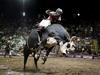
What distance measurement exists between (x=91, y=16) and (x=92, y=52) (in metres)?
8.43

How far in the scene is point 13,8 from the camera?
29.9 metres

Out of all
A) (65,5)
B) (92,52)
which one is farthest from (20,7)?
(92,52)

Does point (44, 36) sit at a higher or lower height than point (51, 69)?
higher

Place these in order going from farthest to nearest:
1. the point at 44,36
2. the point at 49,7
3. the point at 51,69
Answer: the point at 49,7, the point at 51,69, the point at 44,36

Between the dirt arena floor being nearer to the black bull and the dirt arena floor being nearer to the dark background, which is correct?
the black bull

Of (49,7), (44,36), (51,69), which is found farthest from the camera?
(49,7)

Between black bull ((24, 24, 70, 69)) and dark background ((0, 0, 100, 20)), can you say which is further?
dark background ((0, 0, 100, 20))

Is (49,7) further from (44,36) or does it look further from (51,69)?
(44,36)

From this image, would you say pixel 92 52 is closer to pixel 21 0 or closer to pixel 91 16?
pixel 91 16

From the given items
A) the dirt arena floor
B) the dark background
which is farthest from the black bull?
the dark background

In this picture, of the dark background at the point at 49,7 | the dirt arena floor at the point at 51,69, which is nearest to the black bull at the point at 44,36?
the dirt arena floor at the point at 51,69

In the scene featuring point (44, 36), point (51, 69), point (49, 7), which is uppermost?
point (49, 7)

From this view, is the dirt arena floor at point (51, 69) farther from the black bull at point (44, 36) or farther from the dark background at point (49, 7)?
the dark background at point (49, 7)

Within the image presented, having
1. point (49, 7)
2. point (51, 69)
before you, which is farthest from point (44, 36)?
point (49, 7)
